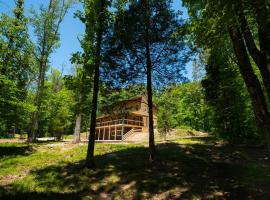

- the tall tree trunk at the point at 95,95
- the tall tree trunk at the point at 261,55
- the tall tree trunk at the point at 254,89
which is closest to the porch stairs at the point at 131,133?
the tall tree trunk at the point at 95,95

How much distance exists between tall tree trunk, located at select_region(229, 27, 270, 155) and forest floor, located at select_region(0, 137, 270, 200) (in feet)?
13.4

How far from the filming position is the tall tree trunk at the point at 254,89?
668 cm

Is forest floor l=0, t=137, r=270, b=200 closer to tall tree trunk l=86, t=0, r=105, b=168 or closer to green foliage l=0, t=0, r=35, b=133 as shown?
tall tree trunk l=86, t=0, r=105, b=168

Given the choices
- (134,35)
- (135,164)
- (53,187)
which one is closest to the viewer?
(53,187)

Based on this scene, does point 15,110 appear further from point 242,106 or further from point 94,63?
point 242,106

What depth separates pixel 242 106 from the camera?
1928cm

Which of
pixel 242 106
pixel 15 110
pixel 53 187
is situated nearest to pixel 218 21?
pixel 53 187

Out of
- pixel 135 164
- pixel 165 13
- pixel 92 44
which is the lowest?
pixel 135 164

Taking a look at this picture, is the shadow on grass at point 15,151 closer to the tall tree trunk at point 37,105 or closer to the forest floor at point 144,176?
the forest floor at point 144,176

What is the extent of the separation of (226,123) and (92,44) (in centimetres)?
1279

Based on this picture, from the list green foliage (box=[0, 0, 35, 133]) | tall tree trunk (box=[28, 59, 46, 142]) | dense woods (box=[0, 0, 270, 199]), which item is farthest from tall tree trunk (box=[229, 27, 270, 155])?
tall tree trunk (box=[28, 59, 46, 142])

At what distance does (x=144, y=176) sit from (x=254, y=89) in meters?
7.06

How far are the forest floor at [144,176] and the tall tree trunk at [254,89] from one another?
4.10 metres

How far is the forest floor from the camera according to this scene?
1027 centimetres
